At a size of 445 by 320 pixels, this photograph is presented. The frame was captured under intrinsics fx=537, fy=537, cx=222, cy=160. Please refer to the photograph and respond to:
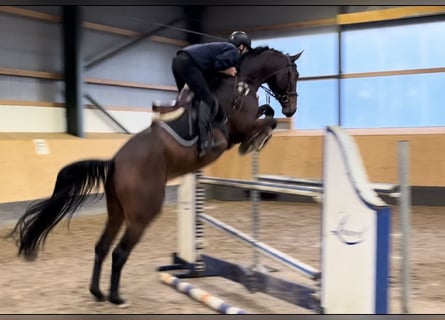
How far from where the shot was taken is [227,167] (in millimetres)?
9031

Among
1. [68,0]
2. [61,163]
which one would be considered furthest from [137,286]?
[61,163]

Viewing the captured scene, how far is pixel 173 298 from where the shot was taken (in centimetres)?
344

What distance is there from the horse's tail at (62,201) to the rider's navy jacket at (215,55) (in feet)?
2.67

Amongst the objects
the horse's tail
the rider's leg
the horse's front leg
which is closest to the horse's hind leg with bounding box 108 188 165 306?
the horse's tail

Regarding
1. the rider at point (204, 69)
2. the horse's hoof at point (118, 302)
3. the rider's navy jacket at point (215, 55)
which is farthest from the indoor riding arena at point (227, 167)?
the rider's navy jacket at point (215, 55)

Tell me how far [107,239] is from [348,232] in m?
1.59

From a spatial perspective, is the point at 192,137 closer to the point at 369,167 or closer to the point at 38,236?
the point at 38,236

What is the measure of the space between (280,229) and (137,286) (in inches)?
108

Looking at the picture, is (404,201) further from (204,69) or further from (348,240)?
(204,69)

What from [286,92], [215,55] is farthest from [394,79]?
[215,55]

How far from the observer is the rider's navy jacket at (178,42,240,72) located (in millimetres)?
3209

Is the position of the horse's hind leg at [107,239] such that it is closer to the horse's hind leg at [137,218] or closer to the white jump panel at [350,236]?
the horse's hind leg at [137,218]

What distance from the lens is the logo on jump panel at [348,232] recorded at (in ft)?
7.71

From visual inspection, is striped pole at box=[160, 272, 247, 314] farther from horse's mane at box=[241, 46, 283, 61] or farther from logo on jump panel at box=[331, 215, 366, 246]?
horse's mane at box=[241, 46, 283, 61]
